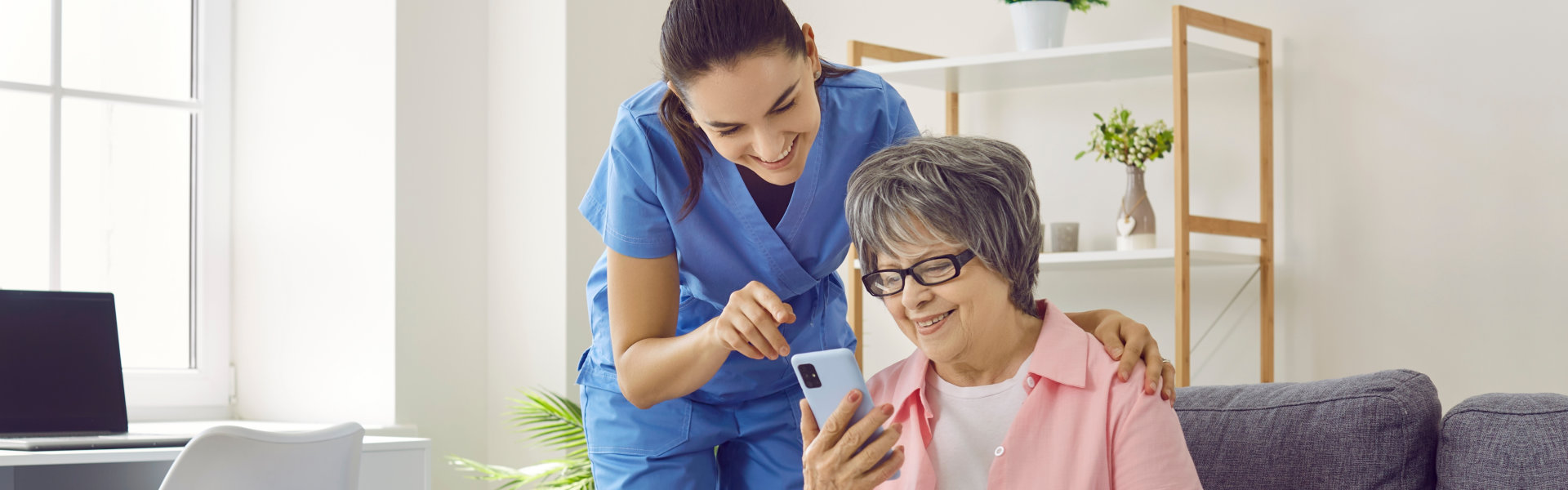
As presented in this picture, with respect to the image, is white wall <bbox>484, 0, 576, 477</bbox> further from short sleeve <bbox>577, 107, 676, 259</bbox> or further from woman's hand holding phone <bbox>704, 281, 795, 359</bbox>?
woman's hand holding phone <bbox>704, 281, 795, 359</bbox>

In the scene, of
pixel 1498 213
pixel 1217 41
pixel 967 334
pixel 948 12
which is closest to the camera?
pixel 967 334

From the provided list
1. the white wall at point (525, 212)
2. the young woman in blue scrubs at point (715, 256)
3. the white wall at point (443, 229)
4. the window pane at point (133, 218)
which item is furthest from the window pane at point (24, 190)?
the young woman in blue scrubs at point (715, 256)

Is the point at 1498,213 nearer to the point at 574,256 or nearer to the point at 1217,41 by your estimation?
the point at 1217,41

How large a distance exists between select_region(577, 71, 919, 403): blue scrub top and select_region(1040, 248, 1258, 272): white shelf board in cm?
116

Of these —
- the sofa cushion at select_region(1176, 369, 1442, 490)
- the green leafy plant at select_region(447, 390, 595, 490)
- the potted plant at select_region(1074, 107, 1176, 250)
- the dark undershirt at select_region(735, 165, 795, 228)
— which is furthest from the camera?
the green leafy plant at select_region(447, 390, 595, 490)

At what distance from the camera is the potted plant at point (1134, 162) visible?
8.96 ft

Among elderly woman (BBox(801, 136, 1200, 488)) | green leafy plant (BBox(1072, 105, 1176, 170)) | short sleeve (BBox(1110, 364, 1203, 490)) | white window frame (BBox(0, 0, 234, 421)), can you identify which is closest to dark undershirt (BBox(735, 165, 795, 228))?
elderly woman (BBox(801, 136, 1200, 488))

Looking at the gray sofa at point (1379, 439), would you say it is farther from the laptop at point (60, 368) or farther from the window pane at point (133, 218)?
the window pane at point (133, 218)

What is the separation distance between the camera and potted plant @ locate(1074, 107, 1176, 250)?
2.73m

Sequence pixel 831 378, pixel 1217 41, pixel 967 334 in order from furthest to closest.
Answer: pixel 1217 41
pixel 967 334
pixel 831 378

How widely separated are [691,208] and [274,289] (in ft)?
7.39

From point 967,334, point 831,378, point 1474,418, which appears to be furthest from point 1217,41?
point 831,378

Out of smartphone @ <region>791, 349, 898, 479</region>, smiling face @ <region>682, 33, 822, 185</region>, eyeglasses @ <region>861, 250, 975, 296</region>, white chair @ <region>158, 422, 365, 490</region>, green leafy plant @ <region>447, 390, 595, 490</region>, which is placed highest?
smiling face @ <region>682, 33, 822, 185</region>

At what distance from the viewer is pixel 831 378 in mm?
1208
